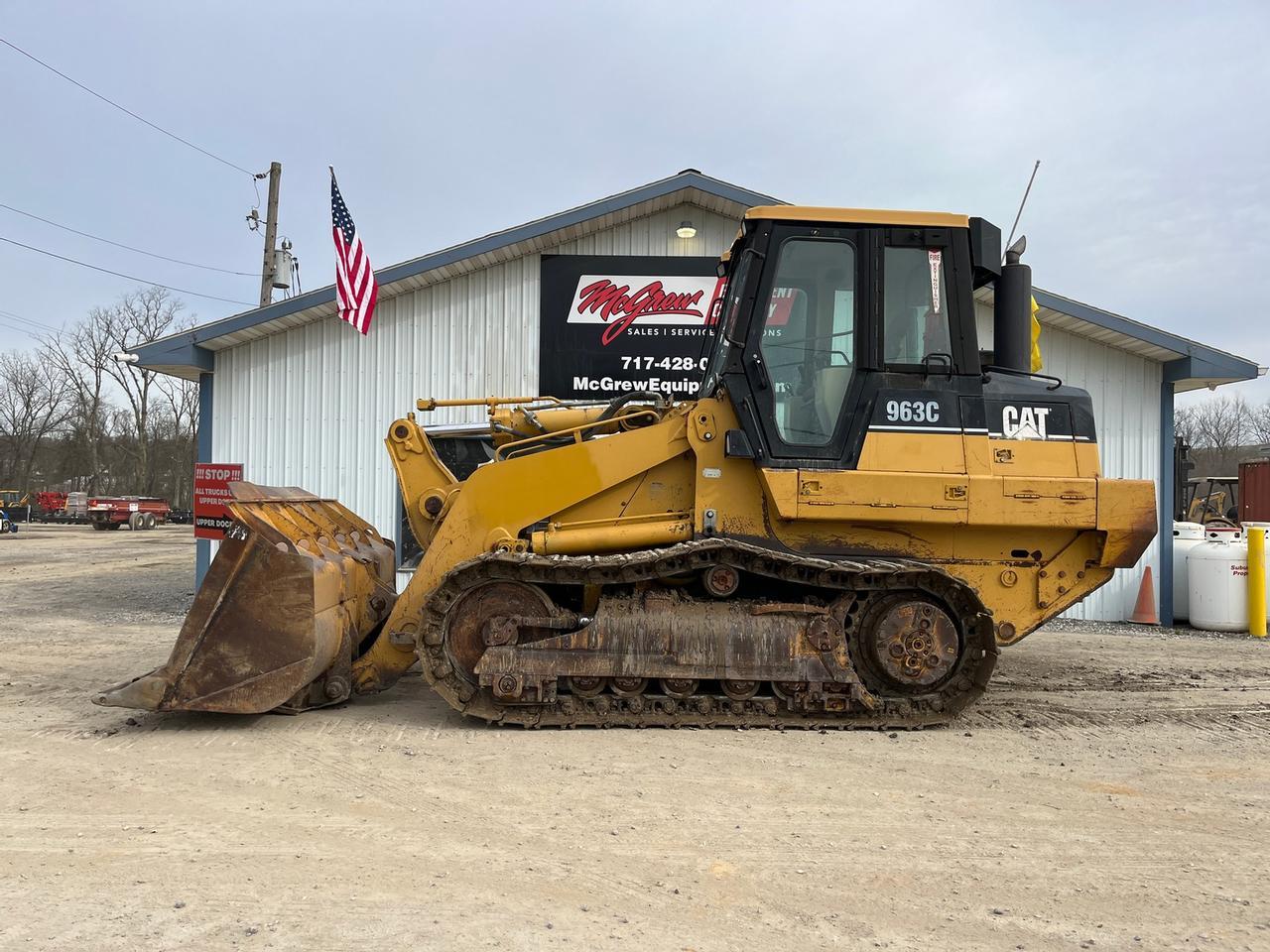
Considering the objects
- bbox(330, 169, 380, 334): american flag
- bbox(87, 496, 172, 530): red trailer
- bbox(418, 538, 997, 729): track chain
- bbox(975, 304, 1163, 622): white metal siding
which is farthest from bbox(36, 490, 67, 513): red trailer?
bbox(975, 304, 1163, 622): white metal siding

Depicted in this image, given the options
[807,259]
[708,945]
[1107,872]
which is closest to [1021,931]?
[1107,872]

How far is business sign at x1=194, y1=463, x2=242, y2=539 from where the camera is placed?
9211mm

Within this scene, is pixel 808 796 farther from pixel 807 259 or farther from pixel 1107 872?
pixel 807 259

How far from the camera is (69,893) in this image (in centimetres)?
304

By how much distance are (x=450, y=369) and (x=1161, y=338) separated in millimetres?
8719

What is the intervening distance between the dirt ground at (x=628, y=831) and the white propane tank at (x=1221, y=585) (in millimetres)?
4705

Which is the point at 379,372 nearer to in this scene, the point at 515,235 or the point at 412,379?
the point at 412,379

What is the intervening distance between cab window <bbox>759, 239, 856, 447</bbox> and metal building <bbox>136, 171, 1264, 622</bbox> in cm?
531

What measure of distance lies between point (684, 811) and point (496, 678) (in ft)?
5.56

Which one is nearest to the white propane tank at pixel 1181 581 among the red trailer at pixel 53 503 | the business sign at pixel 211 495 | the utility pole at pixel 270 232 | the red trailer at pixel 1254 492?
the business sign at pixel 211 495

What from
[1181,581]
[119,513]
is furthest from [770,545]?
[119,513]

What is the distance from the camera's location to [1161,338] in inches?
396

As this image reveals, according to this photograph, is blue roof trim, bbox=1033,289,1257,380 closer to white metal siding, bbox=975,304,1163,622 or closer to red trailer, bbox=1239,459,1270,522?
Answer: white metal siding, bbox=975,304,1163,622

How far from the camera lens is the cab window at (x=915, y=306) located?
5414 millimetres
